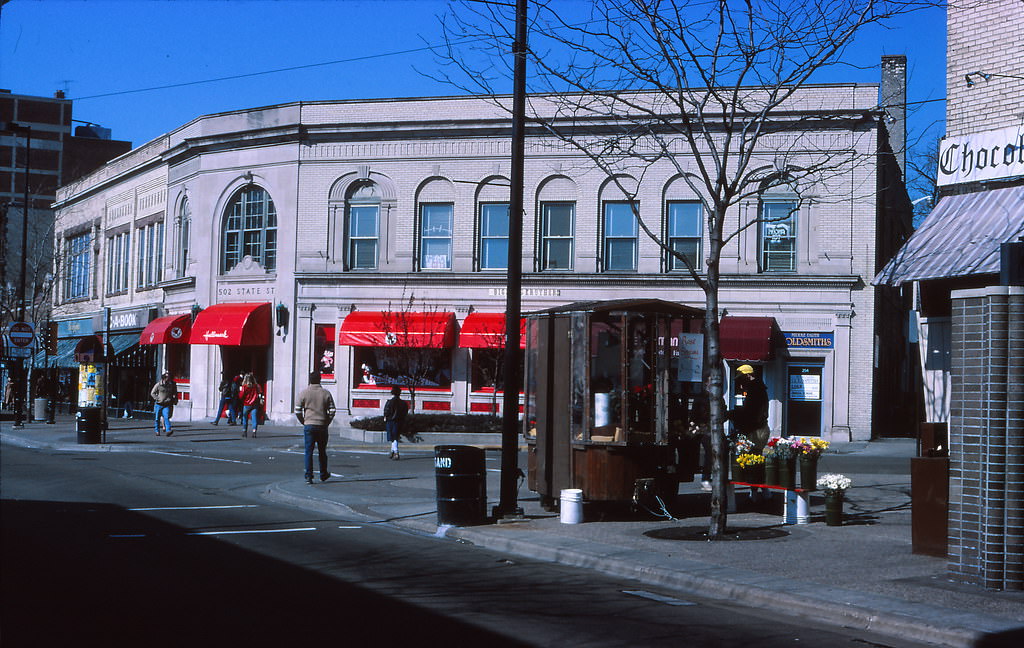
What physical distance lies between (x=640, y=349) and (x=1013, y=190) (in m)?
5.33

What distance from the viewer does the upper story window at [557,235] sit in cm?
3453

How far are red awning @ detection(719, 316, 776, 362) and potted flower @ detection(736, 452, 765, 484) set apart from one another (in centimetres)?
1612

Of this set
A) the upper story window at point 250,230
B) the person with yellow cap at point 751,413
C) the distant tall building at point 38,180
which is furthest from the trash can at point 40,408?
the person with yellow cap at point 751,413

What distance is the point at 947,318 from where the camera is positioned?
56.8 feet

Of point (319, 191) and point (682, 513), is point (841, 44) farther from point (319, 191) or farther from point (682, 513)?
point (319, 191)

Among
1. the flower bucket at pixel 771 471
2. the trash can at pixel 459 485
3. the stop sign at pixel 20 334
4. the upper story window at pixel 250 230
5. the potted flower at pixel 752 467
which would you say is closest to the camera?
the trash can at pixel 459 485

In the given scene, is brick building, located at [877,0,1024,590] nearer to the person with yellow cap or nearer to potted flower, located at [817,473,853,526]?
potted flower, located at [817,473,853,526]

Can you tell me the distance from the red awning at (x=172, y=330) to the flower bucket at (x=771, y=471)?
28889 mm

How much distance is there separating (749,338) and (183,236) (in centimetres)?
2190

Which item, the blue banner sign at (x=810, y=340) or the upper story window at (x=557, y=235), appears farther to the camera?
the upper story window at (x=557, y=235)

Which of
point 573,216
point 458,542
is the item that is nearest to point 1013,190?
point 458,542

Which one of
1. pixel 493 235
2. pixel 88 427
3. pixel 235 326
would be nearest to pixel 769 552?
pixel 88 427

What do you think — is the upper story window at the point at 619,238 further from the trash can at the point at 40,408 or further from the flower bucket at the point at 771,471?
the trash can at the point at 40,408

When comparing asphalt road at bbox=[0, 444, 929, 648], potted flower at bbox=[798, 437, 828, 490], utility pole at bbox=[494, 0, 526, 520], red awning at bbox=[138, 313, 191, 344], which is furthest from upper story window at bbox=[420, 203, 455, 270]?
Result: potted flower at bbox=[798, 437, 828, 490]
